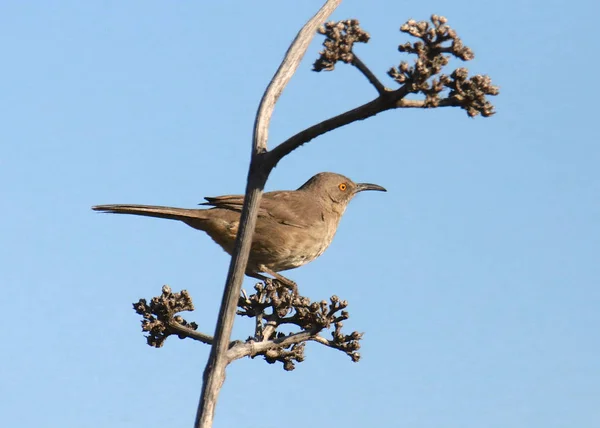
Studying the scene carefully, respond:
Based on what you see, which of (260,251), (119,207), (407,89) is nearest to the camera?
(407,89)

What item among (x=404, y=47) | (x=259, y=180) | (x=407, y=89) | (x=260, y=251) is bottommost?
(x=259, y=180)

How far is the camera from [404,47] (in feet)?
13.0

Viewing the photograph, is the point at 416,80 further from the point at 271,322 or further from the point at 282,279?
the point at 282,279

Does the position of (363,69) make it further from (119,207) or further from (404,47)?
(119,207)

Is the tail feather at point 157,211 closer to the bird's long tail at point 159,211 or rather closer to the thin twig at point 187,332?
the bird's long tail at point 159,211

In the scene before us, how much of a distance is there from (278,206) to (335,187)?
1.33m

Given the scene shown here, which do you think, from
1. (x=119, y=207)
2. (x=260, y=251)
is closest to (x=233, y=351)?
(x=119, y=207)

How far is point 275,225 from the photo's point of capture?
8.53 meters

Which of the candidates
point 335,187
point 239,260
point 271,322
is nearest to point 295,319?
point 271,322

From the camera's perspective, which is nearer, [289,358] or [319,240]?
[289,358]

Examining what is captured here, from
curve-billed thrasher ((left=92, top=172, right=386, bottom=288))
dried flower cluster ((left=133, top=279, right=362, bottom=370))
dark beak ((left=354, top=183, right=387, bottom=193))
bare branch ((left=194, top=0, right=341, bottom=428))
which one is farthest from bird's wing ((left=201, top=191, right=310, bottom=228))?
bare branch ((left=194, top=0, right=341, bottom=428))

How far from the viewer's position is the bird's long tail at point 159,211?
6.73 m

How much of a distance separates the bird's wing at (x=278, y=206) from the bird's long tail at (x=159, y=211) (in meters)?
0.15

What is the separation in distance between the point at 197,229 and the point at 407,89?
193 inches
